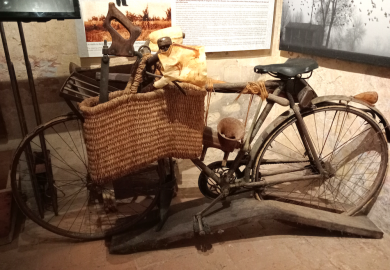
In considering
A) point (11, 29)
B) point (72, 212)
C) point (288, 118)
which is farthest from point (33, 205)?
point (288, 118)

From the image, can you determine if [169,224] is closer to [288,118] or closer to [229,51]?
[288,118]

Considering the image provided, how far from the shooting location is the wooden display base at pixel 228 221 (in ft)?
6.96

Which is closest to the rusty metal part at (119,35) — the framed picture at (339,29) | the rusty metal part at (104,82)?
the rusty metal part at (104,82)

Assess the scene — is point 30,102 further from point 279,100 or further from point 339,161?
point 339,161

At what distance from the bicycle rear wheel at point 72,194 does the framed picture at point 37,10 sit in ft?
2.46

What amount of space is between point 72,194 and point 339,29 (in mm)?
2634

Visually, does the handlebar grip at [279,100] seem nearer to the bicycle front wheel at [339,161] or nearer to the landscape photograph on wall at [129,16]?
the bicycle front wheel at [339,161]

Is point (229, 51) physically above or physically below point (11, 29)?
below

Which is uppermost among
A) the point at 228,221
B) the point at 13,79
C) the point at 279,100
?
the point at 13,79

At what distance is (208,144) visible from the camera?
2.11 metres

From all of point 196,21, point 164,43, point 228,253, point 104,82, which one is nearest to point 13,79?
point 104,82

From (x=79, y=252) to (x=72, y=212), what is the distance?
501 mm

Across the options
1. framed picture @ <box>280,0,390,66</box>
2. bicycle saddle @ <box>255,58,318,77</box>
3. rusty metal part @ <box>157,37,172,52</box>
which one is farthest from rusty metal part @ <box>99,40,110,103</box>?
framed picture @ <box>280,0,390,66</box>

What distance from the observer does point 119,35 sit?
63.7 inches
